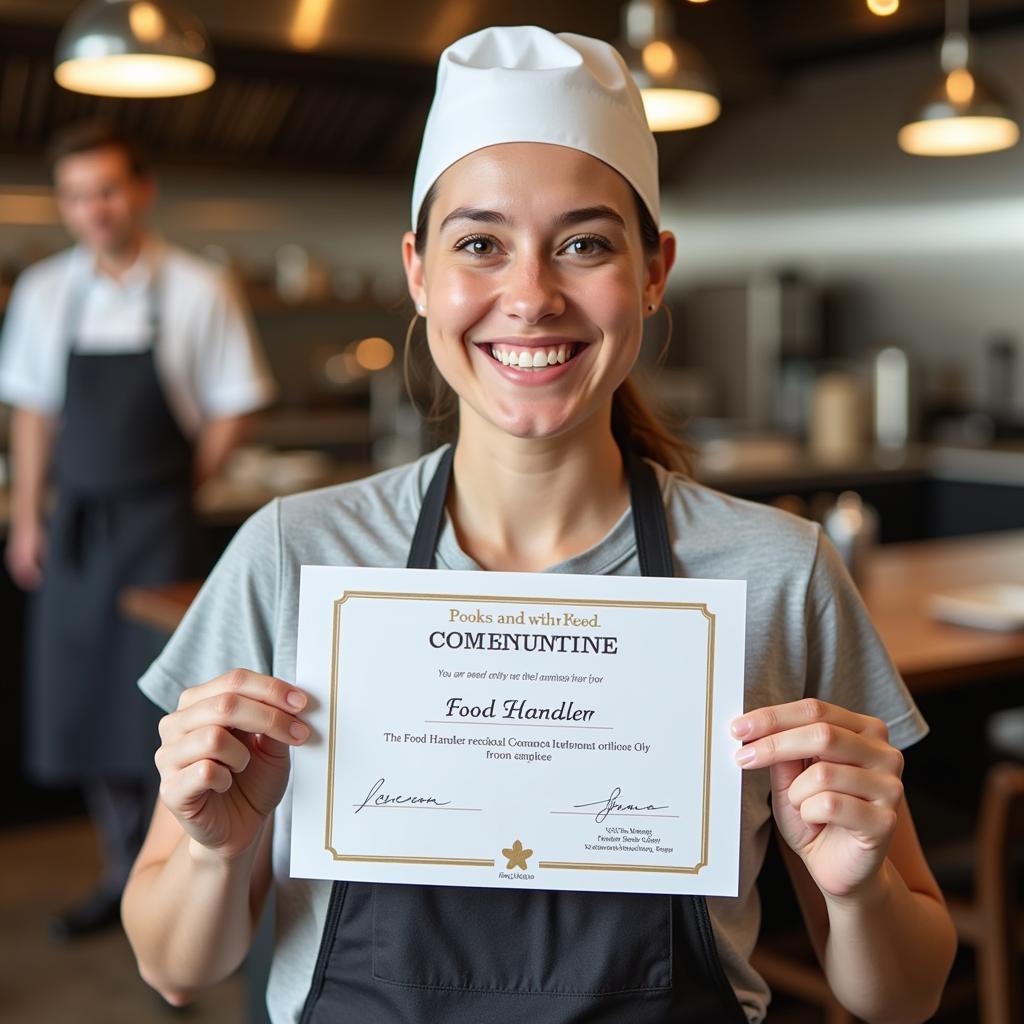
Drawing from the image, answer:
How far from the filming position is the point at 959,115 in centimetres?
325

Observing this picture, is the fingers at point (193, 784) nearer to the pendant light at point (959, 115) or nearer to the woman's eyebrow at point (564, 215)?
the woman's eyebrow at point (564, 215)

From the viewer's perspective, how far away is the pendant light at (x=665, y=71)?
9.73ft

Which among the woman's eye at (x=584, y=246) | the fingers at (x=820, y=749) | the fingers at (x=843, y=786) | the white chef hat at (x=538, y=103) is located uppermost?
the white chef hat at (x=538, y=103)

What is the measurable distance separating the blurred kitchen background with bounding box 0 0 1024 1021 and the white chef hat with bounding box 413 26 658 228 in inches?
136

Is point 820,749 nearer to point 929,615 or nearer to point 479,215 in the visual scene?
point 479,215

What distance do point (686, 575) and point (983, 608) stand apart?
4.78 feet

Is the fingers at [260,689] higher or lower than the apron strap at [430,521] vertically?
lower

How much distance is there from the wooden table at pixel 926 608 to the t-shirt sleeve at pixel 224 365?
20.8 inches

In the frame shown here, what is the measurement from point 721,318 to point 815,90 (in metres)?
1.16

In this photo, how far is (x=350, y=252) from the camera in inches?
267

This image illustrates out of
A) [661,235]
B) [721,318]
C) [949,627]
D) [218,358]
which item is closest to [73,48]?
[218,358]

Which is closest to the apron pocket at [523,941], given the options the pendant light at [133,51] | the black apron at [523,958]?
the black apron at [523,958]

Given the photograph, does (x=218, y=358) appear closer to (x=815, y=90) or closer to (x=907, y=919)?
(x=907, y=919)
